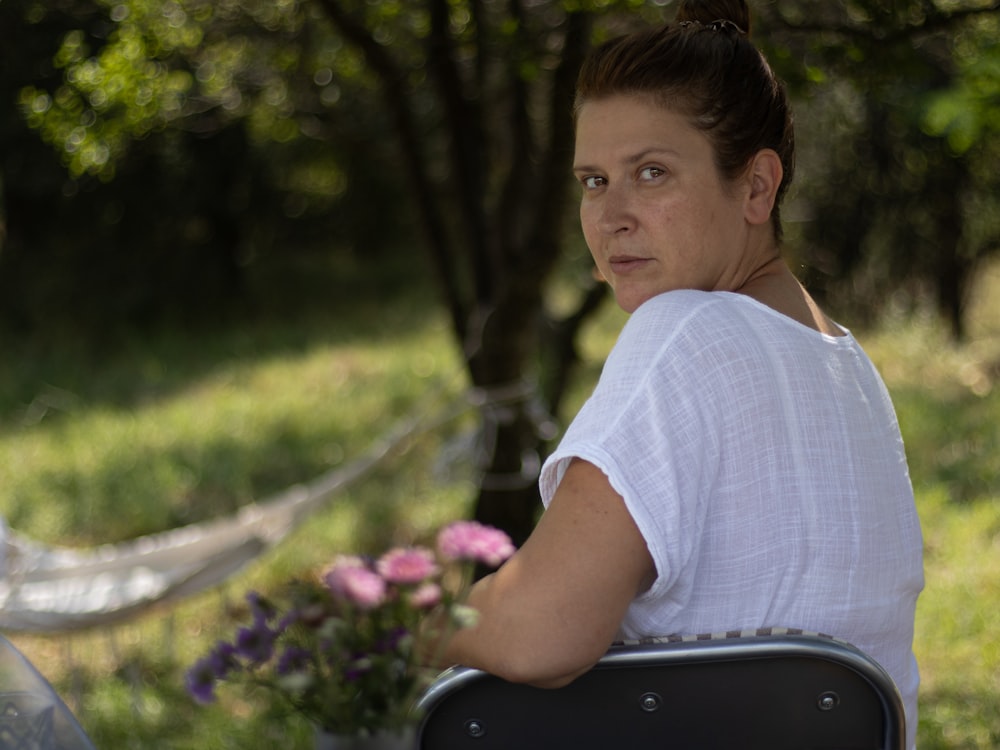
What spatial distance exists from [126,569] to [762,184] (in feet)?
9.25

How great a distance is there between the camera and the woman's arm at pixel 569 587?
4.27 feet

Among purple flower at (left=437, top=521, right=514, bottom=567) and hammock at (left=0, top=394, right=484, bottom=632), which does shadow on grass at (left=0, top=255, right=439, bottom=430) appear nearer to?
hammock at (left=0, top=394, right=484, bottom=632)

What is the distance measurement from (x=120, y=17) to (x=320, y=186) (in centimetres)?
984

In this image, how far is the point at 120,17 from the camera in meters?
3.83

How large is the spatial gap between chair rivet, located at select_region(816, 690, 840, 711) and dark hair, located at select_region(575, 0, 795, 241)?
622mm

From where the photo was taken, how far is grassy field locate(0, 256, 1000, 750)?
400 centimetres

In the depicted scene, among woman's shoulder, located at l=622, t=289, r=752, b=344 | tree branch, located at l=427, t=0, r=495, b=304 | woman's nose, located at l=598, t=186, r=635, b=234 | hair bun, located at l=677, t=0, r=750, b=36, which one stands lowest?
→ tree branch, located at l=427, t=0, r=495, b=304

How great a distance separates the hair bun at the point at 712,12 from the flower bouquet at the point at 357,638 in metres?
0.77

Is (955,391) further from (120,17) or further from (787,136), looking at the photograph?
(787,136)

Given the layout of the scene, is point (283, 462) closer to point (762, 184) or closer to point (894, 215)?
point (762, 184)

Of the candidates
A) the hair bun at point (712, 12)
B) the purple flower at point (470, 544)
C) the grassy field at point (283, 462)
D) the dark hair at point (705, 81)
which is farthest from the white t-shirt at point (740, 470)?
the grassy field at point (283, 462)

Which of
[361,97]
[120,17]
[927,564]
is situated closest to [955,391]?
[927,564]

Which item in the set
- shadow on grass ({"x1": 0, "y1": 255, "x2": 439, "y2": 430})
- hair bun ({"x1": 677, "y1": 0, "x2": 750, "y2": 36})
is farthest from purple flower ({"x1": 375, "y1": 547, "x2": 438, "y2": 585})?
shadow on grass ({"x1": 0, "y1": 255, "x2": 439, "y2": 430})

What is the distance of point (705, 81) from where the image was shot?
1.49m
